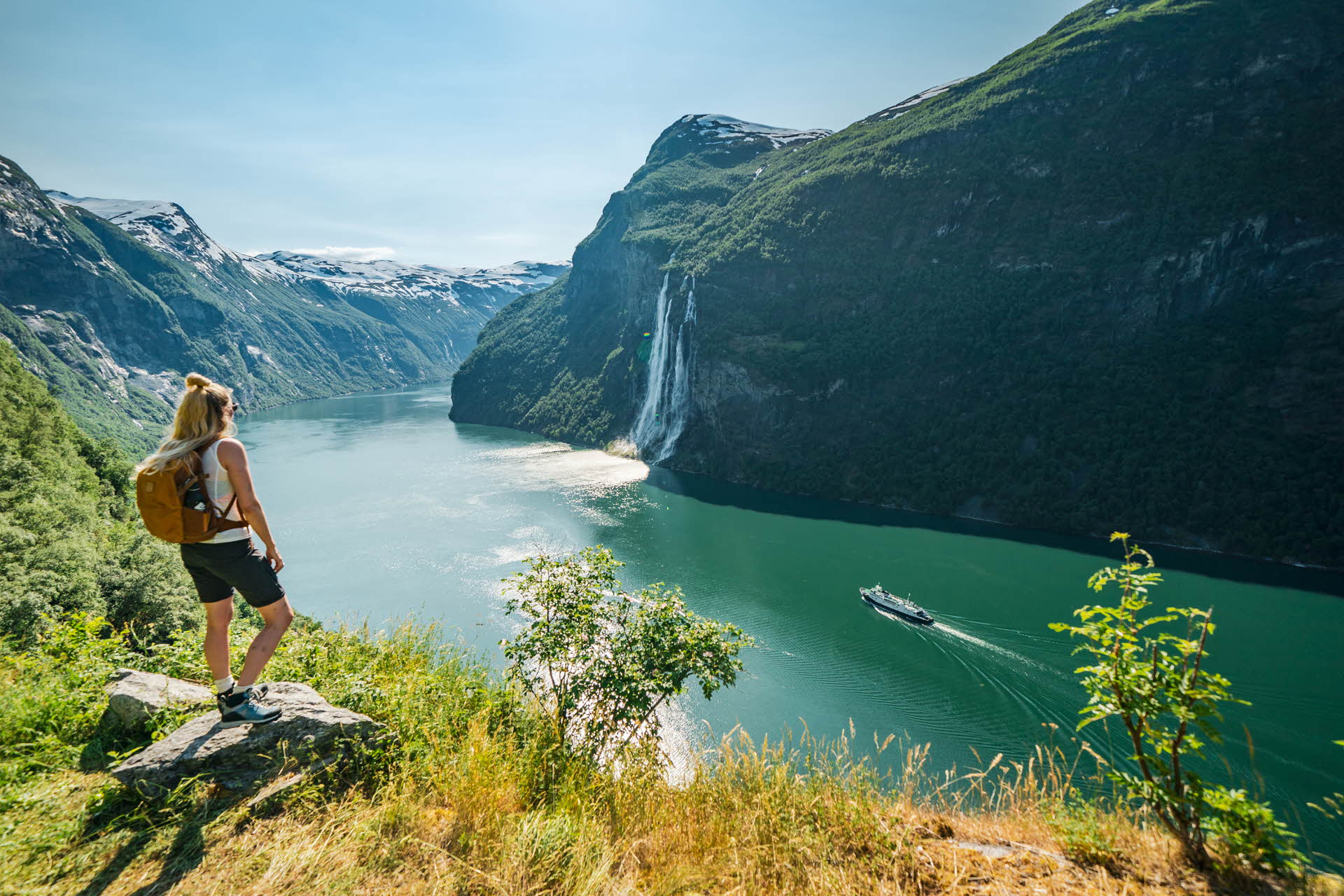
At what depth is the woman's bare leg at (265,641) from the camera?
3900 millimetres

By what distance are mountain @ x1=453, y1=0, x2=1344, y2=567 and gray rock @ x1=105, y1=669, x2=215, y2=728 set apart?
50.1 meters

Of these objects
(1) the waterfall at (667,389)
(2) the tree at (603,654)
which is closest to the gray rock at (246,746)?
(2) the tree at (603,654)

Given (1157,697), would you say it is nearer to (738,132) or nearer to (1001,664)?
(1001,664)

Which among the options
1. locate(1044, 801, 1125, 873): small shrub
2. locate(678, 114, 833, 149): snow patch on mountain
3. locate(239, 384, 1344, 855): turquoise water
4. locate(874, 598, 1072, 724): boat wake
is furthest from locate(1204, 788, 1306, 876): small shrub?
locate(678, 114, 833, 149): snow patch on mountain

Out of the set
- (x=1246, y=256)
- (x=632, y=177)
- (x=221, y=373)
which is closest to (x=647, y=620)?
(x=1246, y=256)

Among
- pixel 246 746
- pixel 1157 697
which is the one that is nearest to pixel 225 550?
pixel 246 746

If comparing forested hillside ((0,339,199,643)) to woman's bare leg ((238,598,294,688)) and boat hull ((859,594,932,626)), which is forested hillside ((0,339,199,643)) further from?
boat hull ((859,594,932,626))

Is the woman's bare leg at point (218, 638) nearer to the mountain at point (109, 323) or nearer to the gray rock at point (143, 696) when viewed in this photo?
the gray rock at point (143, 696)

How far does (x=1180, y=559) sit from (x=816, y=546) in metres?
22.6

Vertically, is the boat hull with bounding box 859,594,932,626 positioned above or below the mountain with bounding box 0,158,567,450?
below

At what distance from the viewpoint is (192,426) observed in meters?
3.61

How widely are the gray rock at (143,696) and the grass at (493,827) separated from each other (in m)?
0.11

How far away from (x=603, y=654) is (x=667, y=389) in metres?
67.4

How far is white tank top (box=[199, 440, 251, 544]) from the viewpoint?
3637mm
